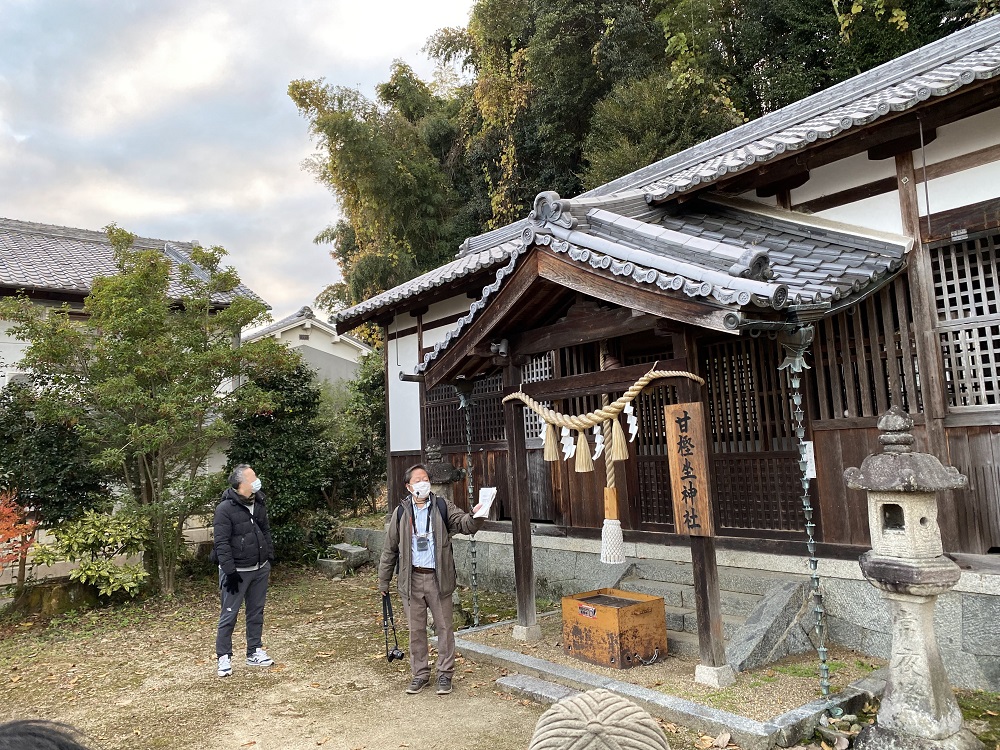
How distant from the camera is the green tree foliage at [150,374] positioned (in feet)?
34.2

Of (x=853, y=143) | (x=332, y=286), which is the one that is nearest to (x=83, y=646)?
(x=853, y=143)

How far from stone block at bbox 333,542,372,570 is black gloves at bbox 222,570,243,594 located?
5.72 m

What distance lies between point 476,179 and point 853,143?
56.0 feet

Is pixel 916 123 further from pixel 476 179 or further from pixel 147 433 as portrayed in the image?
pixel 476 179

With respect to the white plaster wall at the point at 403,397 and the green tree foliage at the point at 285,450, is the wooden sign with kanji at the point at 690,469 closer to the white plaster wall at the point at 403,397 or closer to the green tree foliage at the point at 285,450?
the white plaster wall at the point at 403,397

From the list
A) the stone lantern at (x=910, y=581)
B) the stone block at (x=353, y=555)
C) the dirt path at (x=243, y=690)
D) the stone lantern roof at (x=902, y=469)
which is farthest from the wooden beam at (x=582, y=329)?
the stone block at (x=353, y=555)

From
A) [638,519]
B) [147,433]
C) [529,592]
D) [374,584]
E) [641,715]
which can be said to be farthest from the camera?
[374,584]

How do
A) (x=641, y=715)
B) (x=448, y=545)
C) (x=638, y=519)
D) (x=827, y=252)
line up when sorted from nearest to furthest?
(x=641, y=715) → (x=827, y=252) → (x=448, y=545) → (x=638, y=519)

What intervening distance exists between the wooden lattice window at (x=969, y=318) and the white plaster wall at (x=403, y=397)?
874 centimetres

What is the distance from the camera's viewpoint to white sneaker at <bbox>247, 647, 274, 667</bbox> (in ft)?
25.0

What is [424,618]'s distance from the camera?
677 centimetres

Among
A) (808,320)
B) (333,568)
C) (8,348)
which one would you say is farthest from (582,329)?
(8,348)

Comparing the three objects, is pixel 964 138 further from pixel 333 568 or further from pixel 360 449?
pixel 360 449

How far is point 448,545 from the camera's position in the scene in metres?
6.90
